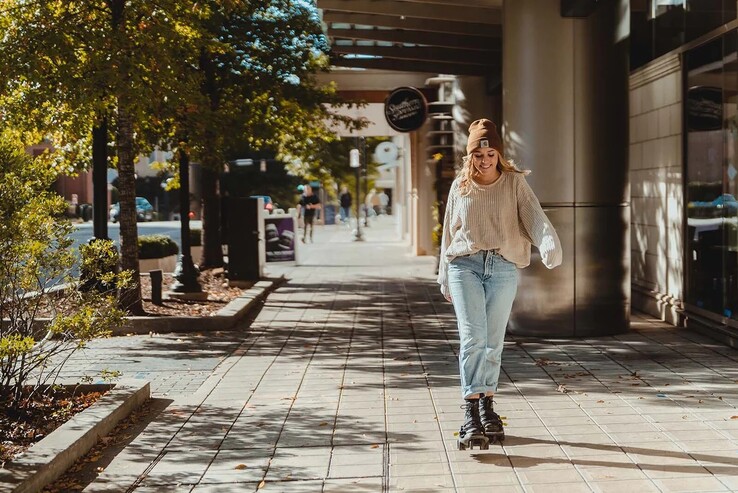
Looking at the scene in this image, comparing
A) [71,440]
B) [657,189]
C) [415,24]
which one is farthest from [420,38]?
[71,440]

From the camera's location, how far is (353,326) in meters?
12.3

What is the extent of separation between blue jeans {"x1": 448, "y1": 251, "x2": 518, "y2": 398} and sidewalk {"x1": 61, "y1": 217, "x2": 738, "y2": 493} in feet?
1.50

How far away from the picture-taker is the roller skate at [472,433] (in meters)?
5.79

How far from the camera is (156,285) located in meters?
14.0

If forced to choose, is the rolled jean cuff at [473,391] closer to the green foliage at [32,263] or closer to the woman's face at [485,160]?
the woman's face at [485,160]

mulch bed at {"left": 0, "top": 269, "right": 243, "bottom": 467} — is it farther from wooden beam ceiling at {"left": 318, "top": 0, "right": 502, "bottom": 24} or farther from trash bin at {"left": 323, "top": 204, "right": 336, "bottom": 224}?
trash bin at {"left": 323, "top": 204, "right": 336, "bottom": 224}

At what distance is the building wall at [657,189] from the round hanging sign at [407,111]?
6738mm

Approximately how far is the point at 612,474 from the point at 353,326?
7.21 meters

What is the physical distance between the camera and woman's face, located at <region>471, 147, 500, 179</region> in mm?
5914

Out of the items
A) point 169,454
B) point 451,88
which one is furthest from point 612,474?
point 451,88

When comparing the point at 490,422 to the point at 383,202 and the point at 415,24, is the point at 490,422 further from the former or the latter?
the point at 383,202

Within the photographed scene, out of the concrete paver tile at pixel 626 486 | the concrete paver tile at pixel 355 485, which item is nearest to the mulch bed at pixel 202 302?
the concrete paver tile at pixel 355 485

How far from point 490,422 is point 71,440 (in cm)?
236

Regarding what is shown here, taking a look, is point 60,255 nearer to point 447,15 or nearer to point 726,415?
point 726,415
